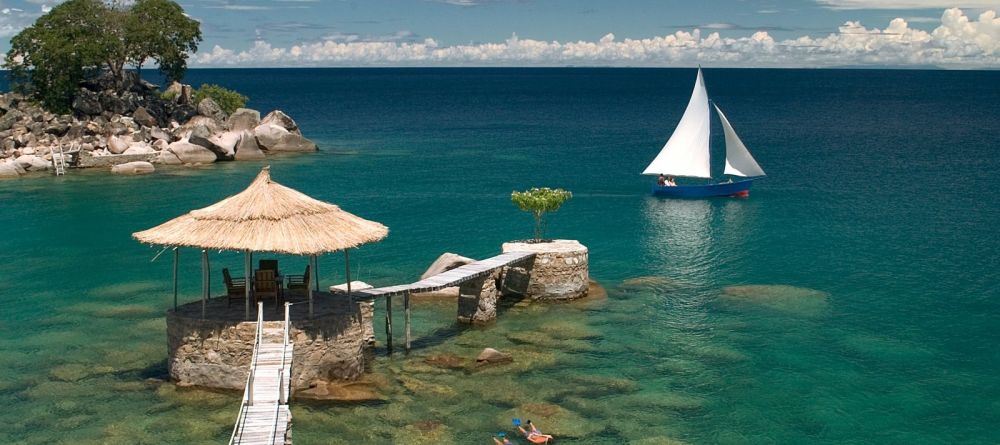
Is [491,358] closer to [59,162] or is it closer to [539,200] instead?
[539,200]

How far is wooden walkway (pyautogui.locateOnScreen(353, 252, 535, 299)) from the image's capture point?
31.0m

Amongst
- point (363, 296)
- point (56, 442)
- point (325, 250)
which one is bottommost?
point (56, 442)

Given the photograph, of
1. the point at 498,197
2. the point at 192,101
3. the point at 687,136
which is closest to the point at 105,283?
the point at 498,197

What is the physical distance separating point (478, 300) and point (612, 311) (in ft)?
17.8

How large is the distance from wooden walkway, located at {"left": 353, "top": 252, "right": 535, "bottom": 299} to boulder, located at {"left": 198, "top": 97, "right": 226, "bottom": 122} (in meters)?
57.4

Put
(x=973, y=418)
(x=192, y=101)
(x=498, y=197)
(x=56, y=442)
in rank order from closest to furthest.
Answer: (x=56, y=442) → (x=973, y=418) → (x=498, y=197) → (x=192, y=101)

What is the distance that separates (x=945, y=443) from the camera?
82.8 feet

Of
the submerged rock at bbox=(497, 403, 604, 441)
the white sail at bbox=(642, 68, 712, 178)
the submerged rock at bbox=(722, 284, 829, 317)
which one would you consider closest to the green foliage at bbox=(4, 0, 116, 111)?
the white sail at bbox=(642, 68, 712, 178)

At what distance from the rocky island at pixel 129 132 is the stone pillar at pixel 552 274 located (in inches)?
1740

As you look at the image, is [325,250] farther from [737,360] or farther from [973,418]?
[973,418]

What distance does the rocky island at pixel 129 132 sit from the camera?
75000 millimetres

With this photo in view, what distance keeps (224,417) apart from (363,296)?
598cm

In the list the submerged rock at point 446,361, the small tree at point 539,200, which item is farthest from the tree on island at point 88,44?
the submerged rock at point 446,361

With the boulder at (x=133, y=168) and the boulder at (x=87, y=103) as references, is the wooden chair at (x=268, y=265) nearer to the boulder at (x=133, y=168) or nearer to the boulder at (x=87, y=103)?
the boulder at (x=133, y=168)
